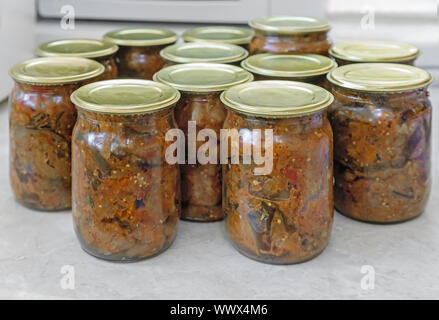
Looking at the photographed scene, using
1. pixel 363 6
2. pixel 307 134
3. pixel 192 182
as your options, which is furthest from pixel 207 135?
pixel 363 6

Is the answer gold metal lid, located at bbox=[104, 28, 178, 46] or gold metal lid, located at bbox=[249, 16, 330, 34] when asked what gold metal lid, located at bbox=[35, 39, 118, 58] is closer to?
gold metal lid, located at bbox=[104, 28, 178, 46]

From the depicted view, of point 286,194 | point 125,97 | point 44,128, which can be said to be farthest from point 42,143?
point 286,194

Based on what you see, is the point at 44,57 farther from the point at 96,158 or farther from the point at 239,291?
the point at 239,291

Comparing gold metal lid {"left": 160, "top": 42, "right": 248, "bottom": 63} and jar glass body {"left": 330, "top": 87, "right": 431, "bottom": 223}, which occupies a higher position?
gold metal lid {"left": 160, "top": 42, "right": 248, "bottom": 63}

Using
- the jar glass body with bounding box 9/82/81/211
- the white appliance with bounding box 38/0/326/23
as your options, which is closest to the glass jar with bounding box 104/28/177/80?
the jar glass body with bounding box 9/82/81/211

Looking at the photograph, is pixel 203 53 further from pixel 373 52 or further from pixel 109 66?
pixel 373 52

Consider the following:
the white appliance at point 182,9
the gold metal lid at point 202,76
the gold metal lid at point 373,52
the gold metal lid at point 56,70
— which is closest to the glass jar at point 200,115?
the gold metal lid at point 202,76
